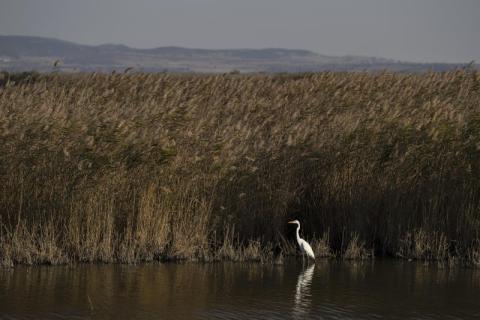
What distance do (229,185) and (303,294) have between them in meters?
3.06

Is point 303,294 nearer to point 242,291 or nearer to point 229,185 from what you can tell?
point 242,291

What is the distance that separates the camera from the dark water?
12.6m

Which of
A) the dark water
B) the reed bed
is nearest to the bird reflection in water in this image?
the dark water

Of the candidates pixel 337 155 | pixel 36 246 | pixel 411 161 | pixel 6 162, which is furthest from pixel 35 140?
pixel 411 161

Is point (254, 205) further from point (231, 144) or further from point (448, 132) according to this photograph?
point (448, 132)

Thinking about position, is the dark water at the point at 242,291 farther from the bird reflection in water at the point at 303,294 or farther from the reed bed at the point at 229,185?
the reed bed at the point at 229,185

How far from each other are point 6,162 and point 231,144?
3.69 meters

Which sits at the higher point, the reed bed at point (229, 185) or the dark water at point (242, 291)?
the reed bed at point (229, 185)

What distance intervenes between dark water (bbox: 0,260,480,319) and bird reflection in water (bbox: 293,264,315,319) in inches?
0.5

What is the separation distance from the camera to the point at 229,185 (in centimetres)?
1625

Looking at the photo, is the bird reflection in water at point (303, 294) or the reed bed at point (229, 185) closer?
the bird reflection in water at point (303, 294)

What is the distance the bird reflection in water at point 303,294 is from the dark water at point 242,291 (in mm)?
13

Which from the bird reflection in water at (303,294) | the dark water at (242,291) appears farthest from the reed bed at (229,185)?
the bird reflection in water at (303,294)

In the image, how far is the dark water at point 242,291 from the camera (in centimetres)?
1257
